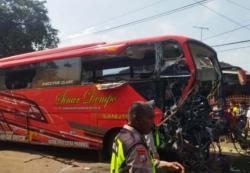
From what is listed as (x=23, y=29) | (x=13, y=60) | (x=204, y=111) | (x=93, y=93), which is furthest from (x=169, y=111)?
(x=23, y=29)

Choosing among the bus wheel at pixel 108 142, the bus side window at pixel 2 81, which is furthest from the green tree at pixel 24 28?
the bus wheel at pixel 108 142

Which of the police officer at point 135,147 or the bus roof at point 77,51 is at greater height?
the bus roof at point 77,51

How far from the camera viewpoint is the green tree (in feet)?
118

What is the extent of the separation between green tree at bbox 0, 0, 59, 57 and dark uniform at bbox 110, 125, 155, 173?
33.3 metres

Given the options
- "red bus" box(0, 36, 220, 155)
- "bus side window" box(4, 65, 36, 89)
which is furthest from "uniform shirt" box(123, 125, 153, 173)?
"bus side window" box(4, 65, 36, 89)

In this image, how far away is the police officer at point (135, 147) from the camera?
3.45 m

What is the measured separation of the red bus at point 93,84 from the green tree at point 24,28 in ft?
74.6

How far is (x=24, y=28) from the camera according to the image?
3753cm

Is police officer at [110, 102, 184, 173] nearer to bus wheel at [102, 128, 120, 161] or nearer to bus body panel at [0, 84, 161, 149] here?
bus body panel at [0, 84, 161, 149]

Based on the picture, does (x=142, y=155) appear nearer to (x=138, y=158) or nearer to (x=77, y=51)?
(x=138, y=158)

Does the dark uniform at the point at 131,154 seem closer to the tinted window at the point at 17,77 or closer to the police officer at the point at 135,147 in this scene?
the police officer at the point at 135,147

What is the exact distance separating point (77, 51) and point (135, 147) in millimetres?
8287

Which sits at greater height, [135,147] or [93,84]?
[93,84]

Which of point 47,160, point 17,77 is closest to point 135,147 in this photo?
point 47,160
